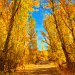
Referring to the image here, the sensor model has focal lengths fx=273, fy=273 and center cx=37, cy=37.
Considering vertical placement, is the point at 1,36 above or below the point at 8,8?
below

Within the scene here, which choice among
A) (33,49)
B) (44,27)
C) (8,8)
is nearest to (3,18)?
(8,8)

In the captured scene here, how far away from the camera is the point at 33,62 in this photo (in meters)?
71.5

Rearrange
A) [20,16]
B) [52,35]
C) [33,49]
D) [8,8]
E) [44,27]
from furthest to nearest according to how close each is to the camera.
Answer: [33,49] < [44,27] < [52,35] < [20,16] < [8,8]

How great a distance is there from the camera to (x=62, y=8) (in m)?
24.9

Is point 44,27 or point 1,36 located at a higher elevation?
point 44,27

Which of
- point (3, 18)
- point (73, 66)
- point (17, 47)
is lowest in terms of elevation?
point (73, 66)

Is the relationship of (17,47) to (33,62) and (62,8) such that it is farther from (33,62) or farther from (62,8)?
(33,62)

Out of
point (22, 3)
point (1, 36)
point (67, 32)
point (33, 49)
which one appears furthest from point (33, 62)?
point (22, 3)

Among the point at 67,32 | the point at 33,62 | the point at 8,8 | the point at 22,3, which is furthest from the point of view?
the point at 33,62

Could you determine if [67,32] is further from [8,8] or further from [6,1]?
[6,1]

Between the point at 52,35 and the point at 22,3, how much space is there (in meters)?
21.3

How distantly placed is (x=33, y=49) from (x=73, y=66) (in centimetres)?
4377

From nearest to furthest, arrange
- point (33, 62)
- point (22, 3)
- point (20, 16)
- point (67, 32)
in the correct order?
point (22, 3)
point (20, 16)
point (67, 32)
point (33, 62)

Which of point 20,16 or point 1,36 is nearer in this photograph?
point 1,36
